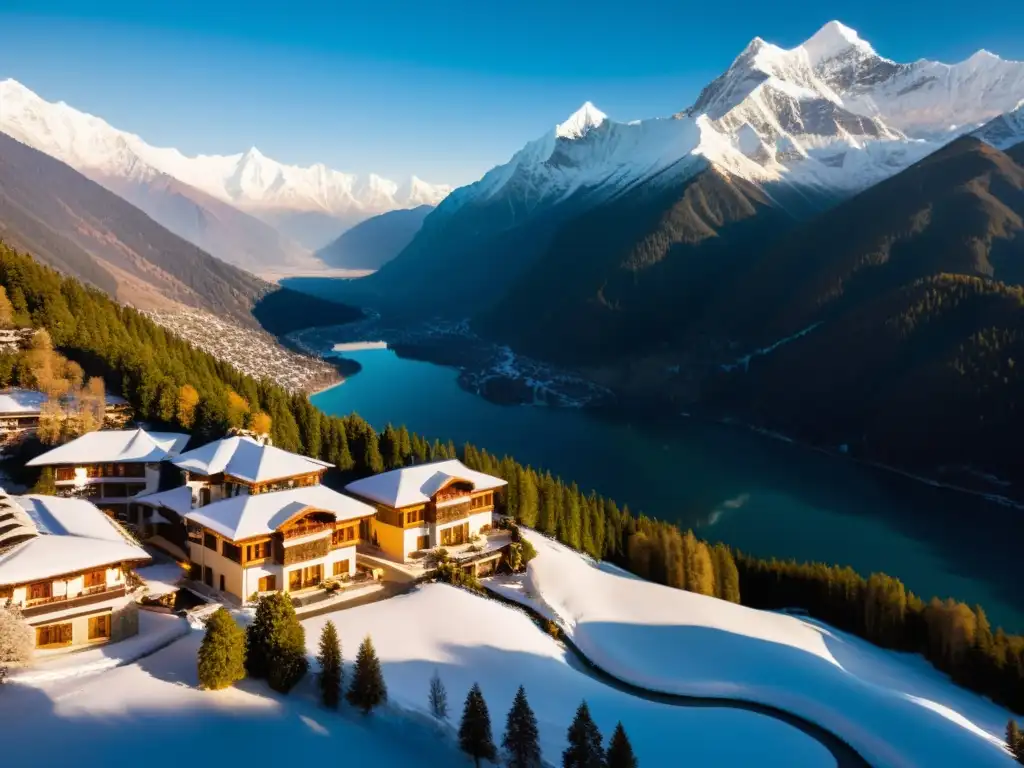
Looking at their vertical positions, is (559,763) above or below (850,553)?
above

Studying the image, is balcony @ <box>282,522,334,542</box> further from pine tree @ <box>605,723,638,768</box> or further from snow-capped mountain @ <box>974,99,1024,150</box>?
snow-capped mountain @ <box>974,99,1024,150</box>

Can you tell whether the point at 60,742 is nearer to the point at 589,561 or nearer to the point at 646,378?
the point at 589,561

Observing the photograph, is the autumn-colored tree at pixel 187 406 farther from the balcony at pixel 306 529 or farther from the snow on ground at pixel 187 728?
the snow on ground at pixel 187 728

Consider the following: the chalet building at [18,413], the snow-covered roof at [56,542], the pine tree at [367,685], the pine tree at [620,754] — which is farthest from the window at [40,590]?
the chalet building at [18,413]

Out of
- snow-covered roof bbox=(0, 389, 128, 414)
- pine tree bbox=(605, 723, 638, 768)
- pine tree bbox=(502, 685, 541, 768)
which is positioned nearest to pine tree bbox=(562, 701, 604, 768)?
pine tree bbox=(605, 723, 638, 768)

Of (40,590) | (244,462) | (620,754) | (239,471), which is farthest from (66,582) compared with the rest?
(620,754)

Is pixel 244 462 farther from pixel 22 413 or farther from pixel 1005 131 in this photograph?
pixel 1005 131

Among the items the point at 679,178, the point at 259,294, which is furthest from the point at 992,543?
the point at 679,178
